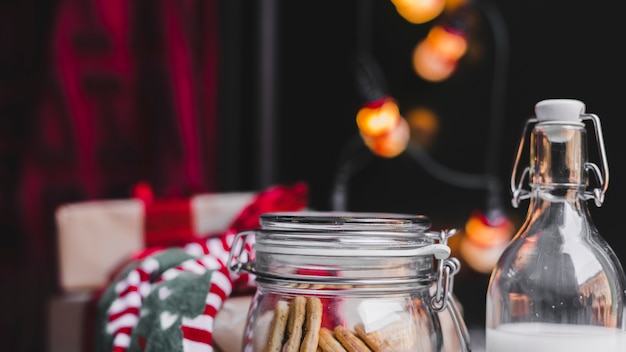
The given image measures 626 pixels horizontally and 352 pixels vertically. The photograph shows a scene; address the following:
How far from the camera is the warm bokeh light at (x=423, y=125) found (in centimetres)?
162

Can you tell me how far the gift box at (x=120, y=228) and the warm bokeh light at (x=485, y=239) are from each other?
52 cm

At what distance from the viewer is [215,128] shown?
2.01 m

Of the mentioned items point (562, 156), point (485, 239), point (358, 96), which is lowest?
point (485, 239)

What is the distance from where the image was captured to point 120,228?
1117mm

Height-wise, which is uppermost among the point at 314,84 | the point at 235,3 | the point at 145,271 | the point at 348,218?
the point at 235,3

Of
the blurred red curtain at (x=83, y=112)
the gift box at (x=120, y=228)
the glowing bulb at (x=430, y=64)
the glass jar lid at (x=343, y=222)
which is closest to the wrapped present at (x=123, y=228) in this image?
the gift box at (x=120, y=228)

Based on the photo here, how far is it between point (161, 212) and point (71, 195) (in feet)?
2.19

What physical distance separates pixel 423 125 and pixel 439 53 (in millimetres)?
182

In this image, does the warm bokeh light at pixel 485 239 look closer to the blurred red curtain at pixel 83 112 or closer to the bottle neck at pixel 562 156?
the blurred red curtain at pixel 83 112

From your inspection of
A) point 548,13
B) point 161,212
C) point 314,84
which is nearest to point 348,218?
point 161,212

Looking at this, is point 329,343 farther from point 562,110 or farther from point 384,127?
point 384,127

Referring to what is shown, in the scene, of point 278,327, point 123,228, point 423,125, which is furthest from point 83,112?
point 278,327

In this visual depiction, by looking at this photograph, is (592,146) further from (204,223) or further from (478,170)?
(204,223)

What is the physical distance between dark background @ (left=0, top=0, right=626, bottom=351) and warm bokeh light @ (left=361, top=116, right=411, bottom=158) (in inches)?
1.7
